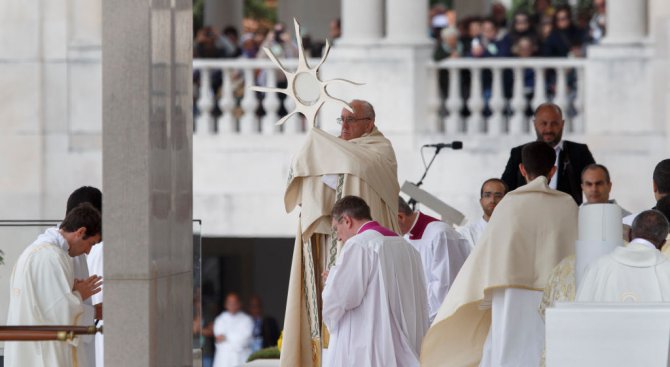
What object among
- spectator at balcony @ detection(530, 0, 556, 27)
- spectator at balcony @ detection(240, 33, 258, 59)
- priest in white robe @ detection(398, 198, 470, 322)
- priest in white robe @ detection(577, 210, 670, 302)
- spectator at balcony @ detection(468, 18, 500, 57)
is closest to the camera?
priest in white robe @ detection(577, 210, 670, 302)

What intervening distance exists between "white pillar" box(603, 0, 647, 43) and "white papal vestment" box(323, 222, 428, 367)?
28.2ft

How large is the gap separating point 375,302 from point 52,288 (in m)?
2.11

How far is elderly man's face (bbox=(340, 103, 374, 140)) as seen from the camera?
14141 millimetres

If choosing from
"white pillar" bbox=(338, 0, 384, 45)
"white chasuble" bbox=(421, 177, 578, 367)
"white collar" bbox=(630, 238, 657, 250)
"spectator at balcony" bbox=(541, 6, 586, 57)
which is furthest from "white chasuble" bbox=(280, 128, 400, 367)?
"spectator at balcony" bbox=(541, 6, 586, 57)

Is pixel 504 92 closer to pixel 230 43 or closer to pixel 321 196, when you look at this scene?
pixel 230 43

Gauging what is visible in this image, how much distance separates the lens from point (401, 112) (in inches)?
854

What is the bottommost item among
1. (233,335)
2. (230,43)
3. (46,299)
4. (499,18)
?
(233,335)

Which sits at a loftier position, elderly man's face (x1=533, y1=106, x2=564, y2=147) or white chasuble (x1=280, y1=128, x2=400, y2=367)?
elderly man's face (x1=533, y1=106, x2=564, y2=147)

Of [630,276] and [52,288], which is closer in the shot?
[630,276]

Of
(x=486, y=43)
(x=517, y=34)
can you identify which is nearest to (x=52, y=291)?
(x=486, y=43)

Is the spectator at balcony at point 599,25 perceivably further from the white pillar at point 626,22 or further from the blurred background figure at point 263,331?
the blurred background figure at point 263,331

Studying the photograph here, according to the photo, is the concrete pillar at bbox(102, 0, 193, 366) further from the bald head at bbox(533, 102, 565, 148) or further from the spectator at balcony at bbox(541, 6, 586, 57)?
the spectator at balcony at bbox(541, 6, 586, 57)

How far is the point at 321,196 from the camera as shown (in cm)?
1391

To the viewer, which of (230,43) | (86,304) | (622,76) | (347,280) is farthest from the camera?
(230,43)
